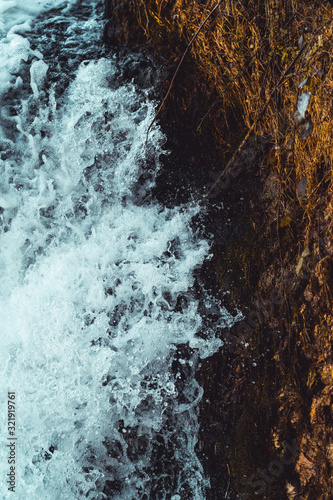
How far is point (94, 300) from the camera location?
89.0 inches

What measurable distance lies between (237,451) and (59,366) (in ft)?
3.97

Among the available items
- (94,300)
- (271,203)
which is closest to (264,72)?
(271,203)

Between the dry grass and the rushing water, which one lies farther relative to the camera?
the rushing water

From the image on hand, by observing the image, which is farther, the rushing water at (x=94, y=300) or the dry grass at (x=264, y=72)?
the rushing water at (x=94, y=300)

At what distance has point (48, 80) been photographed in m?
2.52

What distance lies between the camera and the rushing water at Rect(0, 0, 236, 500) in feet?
7.13

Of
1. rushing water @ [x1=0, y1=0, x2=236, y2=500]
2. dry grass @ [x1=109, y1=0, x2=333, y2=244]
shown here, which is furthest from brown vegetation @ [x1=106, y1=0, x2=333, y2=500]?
rushing water @ [x1=0, y1=0, x2=236, y2=500]

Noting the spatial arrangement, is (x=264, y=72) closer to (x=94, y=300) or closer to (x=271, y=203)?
(x=271, y=203)

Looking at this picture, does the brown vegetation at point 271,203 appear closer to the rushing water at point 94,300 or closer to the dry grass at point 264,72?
the dry grass at point 264,72

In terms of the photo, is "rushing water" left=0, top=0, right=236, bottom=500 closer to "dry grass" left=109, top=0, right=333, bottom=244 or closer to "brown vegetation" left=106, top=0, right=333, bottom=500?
"brown vegetation" left=106, top=0, right=333, bottom=500

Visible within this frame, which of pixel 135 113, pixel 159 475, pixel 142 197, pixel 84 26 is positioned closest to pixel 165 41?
pixel 135 113

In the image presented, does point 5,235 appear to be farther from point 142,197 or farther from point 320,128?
point 320,128

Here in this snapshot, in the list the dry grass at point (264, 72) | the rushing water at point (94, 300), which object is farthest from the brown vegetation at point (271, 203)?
the rushing water at point (94, 300)

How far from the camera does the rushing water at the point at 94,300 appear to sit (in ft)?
7.13
